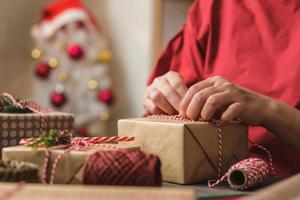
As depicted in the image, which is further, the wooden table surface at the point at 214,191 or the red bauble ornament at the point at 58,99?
the red bauble ornament at the point at 58,99

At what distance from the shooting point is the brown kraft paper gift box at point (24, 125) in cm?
86

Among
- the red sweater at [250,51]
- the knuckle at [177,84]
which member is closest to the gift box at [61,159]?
the knuckle at [177,84]

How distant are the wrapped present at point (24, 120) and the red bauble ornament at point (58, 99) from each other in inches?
63.0

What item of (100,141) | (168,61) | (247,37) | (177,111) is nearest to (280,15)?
(247,37)

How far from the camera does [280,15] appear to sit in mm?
1244

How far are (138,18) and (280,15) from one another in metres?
1.52

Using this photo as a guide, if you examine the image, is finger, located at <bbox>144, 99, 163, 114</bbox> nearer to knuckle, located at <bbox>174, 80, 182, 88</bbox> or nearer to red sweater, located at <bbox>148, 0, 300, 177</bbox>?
knuckle, located at <bbox>174, 80, 182, 88</bbox>

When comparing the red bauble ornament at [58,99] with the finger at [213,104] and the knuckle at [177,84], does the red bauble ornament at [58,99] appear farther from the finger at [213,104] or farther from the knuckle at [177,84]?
the finger at [213,104]

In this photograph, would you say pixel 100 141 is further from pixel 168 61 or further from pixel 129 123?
pixel 168 61

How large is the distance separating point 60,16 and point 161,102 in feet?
5.41

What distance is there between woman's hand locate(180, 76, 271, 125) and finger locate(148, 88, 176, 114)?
11 centimetres

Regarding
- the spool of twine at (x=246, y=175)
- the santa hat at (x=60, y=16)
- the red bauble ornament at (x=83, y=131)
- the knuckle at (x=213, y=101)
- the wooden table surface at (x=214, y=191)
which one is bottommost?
the red bauble ornament at (x=83, y=131)

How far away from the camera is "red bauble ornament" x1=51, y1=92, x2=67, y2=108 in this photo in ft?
8.36

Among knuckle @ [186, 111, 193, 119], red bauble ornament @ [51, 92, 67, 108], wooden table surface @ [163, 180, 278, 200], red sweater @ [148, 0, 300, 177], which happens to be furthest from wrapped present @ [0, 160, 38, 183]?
red bauble ornament @ [51, 92, 67, 108]
